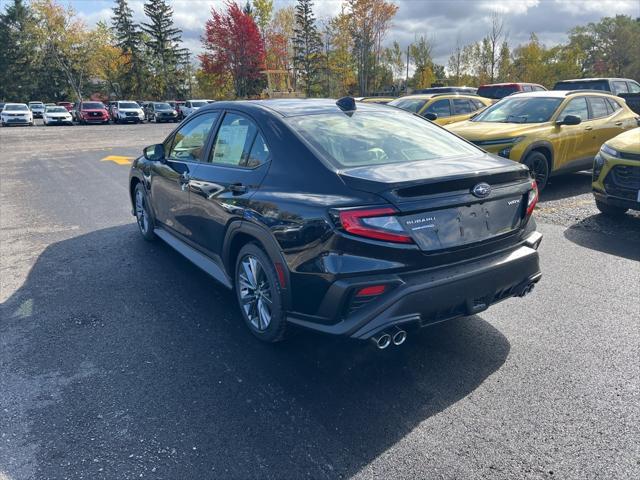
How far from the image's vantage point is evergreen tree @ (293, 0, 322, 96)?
51.5m

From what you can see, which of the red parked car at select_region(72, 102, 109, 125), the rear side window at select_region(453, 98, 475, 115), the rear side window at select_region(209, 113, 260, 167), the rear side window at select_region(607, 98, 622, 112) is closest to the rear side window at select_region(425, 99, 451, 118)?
the rear side window at select_region(453, 98, 475, 115)

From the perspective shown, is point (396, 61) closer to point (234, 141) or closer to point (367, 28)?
point (367, 28)

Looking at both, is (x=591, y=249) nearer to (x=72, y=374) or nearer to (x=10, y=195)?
(x=72, y=374)

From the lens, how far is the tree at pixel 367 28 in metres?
44.5

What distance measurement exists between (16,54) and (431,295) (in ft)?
230

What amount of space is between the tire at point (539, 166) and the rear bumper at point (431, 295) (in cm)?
517

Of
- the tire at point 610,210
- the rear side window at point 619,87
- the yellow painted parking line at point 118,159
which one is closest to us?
the tire at point 610,210

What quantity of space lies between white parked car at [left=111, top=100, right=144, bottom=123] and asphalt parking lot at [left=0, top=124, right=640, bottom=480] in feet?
109

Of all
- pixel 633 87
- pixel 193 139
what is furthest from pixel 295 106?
pixel 633 87

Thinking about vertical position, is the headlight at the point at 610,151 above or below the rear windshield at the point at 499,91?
below

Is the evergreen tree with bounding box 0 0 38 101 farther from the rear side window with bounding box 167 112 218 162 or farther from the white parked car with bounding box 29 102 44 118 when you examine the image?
the rear side window with bounding box 167 112 218 162

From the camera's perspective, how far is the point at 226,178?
358 centimetres

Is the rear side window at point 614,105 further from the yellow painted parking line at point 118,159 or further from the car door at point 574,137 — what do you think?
the yellow painted parking line at point 118,159

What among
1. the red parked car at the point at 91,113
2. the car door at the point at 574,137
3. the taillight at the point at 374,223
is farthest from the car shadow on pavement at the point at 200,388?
the red parked car at the point at 91,113
